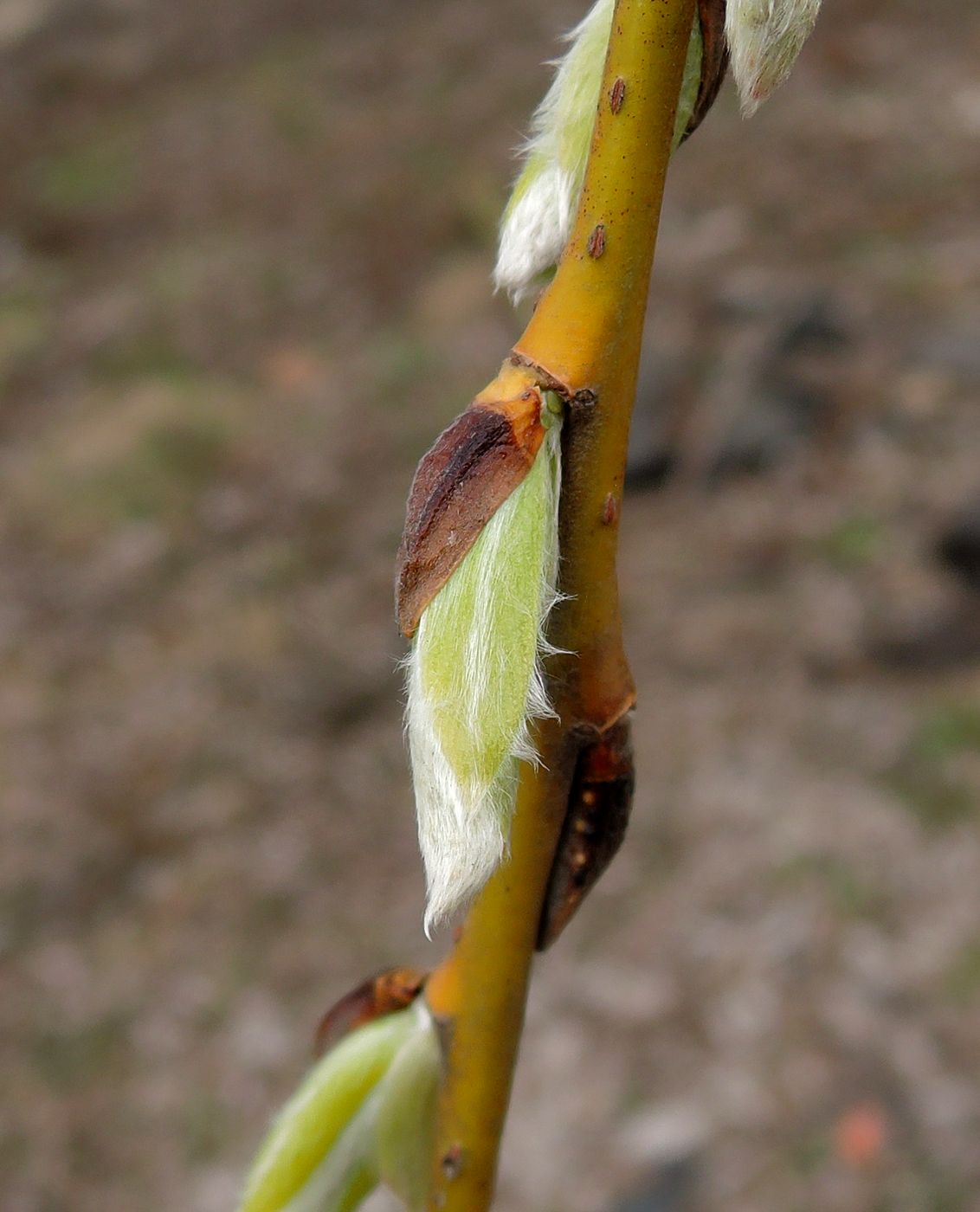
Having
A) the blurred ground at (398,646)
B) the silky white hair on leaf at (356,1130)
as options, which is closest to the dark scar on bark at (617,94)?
the silky white hair on leaf at (356,1130)

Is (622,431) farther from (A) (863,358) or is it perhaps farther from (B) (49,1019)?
(A) (863,358)

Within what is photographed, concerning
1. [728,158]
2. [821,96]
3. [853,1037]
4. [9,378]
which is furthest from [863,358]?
[9,378]

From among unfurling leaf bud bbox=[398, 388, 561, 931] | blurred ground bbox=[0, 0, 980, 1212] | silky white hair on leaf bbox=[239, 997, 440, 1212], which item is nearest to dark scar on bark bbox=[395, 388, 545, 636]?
unfurling leaf bud bbox=[398, 388, 561, 931]

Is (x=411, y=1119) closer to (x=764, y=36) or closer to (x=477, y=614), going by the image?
(x=477, y=614)

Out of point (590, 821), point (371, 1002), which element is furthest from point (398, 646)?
point (590, 821)

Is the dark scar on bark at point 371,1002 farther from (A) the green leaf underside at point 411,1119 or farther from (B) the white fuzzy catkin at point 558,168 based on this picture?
(B) the white fuzzy catkin at point 558,168

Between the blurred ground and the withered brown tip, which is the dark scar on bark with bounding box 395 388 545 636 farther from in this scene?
the blurred ground
